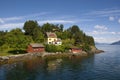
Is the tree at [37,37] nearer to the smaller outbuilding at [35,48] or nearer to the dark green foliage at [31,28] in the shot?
the dark green foliage at [31,28]

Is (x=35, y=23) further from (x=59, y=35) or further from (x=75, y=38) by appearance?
(x=75, y=38)

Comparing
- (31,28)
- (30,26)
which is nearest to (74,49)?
(31,28)

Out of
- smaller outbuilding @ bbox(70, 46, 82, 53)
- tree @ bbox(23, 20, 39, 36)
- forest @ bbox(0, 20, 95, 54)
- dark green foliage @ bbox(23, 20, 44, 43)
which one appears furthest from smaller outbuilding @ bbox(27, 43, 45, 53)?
tree @ bbox(23, 20, 39, 36)

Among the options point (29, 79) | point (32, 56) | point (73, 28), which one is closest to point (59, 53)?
point (32, 56)

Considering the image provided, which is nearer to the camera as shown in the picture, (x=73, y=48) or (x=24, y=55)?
(x=24, y=55)

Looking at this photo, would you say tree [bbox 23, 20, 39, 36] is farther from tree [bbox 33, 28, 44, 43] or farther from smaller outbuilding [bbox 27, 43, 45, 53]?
smaller outbuilding [bbox 27, 43, 45, 53]

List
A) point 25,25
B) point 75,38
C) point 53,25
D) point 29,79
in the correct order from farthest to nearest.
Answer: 1. point 53,25
2. point 75,38
3. point 25,25
4. point 29,79

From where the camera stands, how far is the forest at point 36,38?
107062mm

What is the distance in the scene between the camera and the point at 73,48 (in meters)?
133

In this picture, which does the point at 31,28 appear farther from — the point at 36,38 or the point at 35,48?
the point at 35,48

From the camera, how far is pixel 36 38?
143 metres

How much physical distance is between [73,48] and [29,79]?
81.1 metres

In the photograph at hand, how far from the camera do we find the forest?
10706 centimetres

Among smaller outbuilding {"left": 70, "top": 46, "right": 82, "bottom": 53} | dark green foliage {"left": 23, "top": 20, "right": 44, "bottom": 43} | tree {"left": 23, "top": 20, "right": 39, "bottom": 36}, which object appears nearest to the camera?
smaller outbuilding {"left": 70, "top": 46, "right": 82, "bottom": 53}
